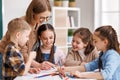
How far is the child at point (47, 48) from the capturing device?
253 cm

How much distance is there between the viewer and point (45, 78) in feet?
5.49

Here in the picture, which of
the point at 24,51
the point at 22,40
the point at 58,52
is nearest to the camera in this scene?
the point at 22,40

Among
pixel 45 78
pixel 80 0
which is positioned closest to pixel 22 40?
pixel 45 78

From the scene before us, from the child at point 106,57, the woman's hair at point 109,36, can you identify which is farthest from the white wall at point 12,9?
the woman's hair at point 109,36

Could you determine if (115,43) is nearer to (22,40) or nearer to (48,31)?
(22,40)

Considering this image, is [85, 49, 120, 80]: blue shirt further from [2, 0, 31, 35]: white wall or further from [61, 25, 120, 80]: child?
[2, 0, 31, 35]: white wall

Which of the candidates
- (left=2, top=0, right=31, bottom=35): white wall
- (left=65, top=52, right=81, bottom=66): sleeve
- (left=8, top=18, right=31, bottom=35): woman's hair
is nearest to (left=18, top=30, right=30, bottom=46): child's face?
(left=8, top=18, right=31, bottom=35): woman's hair

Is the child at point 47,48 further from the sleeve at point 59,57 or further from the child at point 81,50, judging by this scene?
the child at point 81,50

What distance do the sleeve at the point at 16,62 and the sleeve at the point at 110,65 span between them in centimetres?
55

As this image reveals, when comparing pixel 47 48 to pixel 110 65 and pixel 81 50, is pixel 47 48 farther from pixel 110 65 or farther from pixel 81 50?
pixel 110 65

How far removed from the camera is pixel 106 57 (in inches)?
69.2

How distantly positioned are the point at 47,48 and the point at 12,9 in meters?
1.83

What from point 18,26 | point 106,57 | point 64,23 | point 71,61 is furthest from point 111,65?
point 64,23

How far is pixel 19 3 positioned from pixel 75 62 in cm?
219
